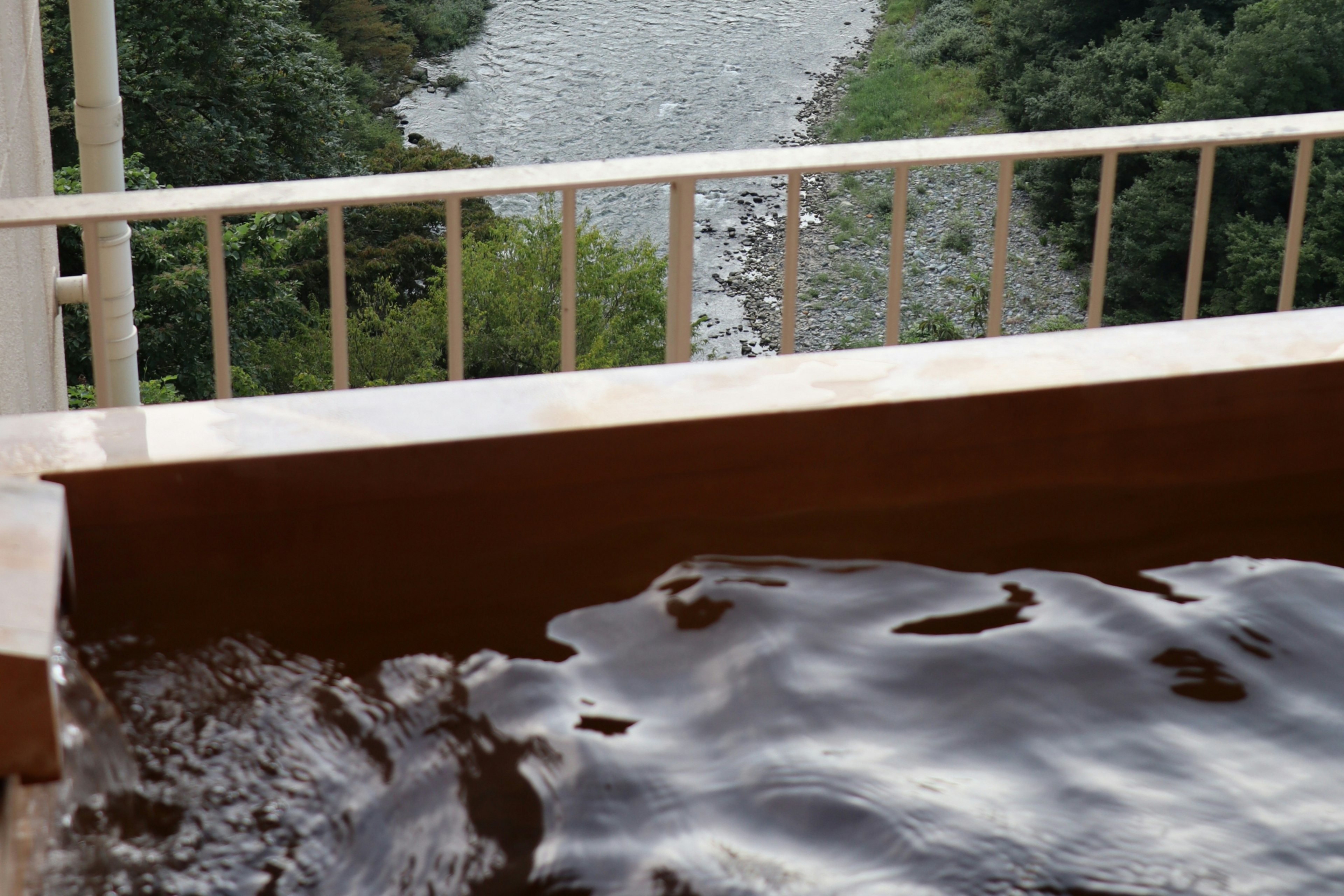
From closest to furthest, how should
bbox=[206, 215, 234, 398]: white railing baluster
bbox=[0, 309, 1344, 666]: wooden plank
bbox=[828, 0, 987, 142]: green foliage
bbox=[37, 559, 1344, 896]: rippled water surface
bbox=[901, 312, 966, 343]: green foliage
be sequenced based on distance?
bbox=[37, 559, 1344, 896]: rippled water surface, bbox=[0, 309, 1344, 666]: wooden plank, bbox=[206, 215, 234, 398]: white railing baluster, bbox=[901, 312, 966, 343]: green foliage, bbox=[828, 0, 987, 142]: green foliage

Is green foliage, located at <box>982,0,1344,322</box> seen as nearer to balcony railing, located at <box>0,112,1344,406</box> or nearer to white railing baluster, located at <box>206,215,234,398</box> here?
balcony railing, located at <box>0,112,1344,406</box>

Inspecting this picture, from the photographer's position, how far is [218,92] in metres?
12.5

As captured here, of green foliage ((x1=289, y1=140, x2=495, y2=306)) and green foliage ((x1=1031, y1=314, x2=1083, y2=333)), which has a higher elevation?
green foliage ((x1=289, y1=140, x2=495, y2=306))

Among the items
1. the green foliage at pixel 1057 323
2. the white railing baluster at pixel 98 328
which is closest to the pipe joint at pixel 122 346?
the white railing baluster at pixel 98 328

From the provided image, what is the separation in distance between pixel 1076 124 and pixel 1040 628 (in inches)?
626

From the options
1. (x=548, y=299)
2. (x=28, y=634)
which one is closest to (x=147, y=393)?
(x=548, y=299)

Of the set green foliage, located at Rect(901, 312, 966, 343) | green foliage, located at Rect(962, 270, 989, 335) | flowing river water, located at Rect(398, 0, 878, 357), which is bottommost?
green foliage, located at Rect(901, 312, 966, 343)

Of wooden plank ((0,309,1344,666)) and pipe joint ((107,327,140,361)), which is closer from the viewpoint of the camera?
wooden plank ((0,309,1344,666))

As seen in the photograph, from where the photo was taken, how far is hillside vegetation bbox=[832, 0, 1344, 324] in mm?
12750

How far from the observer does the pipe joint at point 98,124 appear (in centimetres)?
392

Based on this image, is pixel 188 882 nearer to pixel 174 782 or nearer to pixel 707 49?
pixel 174 782

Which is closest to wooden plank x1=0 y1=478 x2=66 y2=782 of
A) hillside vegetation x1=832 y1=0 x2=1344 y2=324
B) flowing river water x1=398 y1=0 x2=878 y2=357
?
hillside vegetation x1=832 y1=0 x2=1344 y2=324

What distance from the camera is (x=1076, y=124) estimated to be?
52.2 ft

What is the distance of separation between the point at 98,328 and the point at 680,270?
2.28ft
